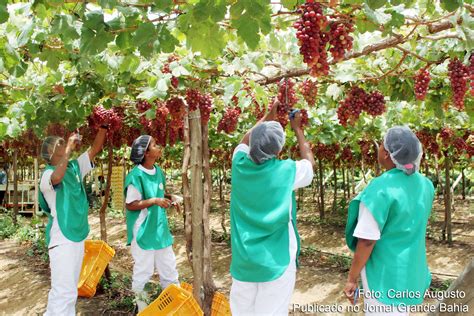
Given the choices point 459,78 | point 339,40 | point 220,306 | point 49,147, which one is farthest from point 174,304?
point 459,78

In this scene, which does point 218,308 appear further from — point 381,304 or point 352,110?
point 352,110

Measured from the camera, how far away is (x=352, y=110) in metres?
4.14

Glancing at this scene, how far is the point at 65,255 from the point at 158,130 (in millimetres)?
2120

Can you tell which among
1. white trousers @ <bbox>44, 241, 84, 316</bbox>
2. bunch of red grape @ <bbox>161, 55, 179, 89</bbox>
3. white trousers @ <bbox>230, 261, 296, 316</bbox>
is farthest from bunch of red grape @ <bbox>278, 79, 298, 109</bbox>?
white trousers @ <bbox>44, 241, 84, 316</bbox>

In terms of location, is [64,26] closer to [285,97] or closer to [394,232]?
[285,97]

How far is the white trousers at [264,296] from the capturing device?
9.96 ft

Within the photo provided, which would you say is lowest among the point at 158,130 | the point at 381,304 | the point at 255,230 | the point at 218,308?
the point at 218,308

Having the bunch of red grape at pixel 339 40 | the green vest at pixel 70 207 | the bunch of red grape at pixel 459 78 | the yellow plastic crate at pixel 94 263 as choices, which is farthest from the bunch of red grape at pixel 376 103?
the yellow plastic crate at pixel 94 263

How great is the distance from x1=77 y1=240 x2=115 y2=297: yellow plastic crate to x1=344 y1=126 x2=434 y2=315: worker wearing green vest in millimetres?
3322

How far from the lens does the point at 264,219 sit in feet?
9.82

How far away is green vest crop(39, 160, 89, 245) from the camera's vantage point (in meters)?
3.96

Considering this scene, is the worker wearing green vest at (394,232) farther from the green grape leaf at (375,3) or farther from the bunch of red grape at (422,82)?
the bunch of red grape at (422,82)

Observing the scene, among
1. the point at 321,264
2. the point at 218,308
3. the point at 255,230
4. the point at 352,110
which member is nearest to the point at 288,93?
the point at 352,110

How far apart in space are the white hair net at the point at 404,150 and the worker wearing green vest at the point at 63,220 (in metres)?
2.63
